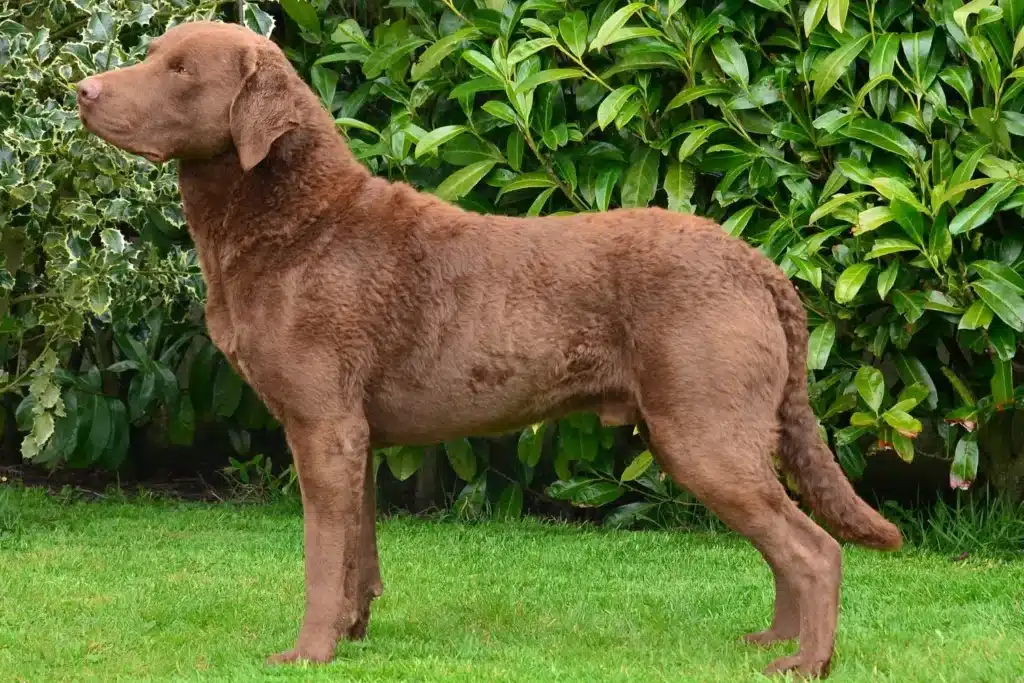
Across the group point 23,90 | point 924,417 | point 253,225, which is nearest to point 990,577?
point 924,417

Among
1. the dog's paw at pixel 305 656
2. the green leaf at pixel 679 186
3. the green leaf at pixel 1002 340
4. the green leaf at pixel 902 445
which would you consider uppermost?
the green leaf at pixel 679 186

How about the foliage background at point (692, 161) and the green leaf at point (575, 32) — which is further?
the green leaf at point (575, 32)

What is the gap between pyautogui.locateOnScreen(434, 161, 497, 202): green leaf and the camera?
524 cm

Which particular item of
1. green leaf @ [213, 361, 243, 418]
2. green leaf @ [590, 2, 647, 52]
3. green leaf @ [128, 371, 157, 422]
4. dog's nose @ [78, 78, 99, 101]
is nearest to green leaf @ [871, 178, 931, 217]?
green leaf @ [590, 2, 647, 52]

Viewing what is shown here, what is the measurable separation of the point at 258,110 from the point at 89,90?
424 millimetres

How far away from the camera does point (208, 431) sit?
6871 mm

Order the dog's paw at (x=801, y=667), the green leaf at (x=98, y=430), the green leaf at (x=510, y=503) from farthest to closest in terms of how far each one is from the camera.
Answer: the green leaf at (x=98, y=430)
the green leaf at (x=510, y=503)
the dog's paw at (x=801, y=667)

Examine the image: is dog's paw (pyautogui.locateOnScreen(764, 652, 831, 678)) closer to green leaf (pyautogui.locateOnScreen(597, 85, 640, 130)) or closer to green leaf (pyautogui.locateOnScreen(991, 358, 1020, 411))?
green leaf (pyautogui.locateOnScreen(991, 358, 1020, 411))

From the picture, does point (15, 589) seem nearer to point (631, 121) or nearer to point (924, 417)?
point (631, 121)

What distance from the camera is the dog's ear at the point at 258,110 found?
3572 millimetres

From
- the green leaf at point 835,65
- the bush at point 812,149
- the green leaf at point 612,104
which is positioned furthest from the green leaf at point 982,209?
the green leaf at point 612,104

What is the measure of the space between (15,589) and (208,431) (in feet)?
7.61

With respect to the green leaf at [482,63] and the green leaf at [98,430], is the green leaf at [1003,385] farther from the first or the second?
the green leaf at [98,430]

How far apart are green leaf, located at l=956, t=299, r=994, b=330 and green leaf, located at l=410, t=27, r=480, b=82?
2067 mm
